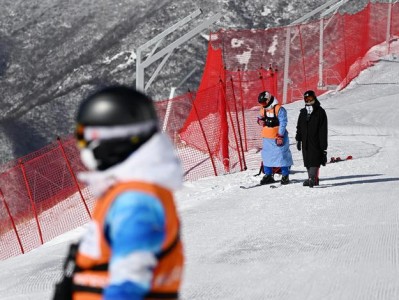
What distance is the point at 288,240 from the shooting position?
750 centimetres

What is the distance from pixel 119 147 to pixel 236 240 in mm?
5729

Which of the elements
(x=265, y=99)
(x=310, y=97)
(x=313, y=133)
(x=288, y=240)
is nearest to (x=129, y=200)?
(x=288, y=240)

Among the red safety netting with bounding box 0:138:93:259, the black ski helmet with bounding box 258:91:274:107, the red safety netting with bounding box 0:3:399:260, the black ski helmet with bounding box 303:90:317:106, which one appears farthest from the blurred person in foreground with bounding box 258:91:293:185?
the red safety netting with bounding box 0:138:93:259

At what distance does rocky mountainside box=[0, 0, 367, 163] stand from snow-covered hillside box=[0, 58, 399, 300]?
148ft

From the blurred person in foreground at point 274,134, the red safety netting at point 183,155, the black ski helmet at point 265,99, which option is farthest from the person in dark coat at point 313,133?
the red safety netting at point 183,155

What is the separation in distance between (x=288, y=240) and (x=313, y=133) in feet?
10.5

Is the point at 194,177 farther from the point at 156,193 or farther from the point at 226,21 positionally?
the point at 226,21

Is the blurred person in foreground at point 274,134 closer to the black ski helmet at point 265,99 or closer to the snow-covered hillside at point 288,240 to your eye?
the black ski helmet at point 265,99

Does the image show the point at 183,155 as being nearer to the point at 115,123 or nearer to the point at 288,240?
the point at 288,240

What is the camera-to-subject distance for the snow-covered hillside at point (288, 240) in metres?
5.87

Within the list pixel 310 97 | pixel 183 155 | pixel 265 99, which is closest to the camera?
pixel 310 97

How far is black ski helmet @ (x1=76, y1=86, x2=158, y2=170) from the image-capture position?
218cm

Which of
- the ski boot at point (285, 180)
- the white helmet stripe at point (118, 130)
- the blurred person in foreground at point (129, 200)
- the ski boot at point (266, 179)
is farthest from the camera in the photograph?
the ski boot at point (266, 179)

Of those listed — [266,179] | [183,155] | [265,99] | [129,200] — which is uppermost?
[129,200]
